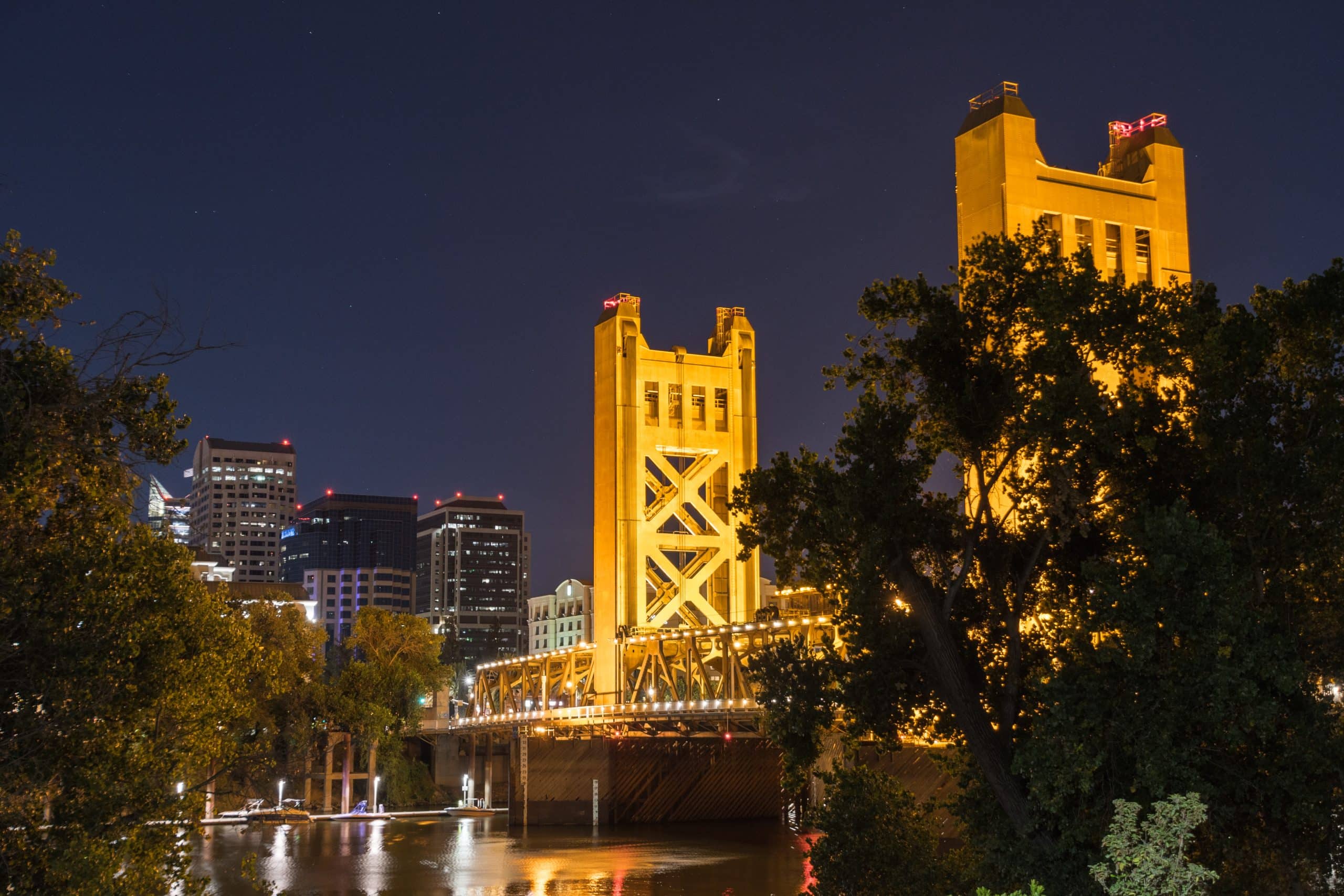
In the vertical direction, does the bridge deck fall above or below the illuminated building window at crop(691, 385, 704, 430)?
below

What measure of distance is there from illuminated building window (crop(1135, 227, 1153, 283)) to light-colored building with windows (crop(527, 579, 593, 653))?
373 feet

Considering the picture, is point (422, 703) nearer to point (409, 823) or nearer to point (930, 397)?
point (409, 823)

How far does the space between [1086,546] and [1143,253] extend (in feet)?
84.2

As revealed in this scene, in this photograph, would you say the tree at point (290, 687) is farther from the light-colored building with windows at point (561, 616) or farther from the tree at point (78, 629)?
the light-colored building with windows at point (561, 616)

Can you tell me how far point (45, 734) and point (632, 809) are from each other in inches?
2357

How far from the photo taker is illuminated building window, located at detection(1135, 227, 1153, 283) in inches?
1721

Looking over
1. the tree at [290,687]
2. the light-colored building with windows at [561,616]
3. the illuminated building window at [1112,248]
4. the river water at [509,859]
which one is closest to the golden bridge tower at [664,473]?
the river water at [509,859]

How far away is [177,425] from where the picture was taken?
58.6 feet

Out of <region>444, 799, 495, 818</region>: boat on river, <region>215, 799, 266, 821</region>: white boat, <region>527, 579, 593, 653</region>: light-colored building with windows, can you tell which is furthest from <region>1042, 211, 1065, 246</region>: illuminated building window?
<region>527, 579, 593, 653</region>: light-colored building with windows

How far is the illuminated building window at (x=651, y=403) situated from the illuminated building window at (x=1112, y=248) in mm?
31601

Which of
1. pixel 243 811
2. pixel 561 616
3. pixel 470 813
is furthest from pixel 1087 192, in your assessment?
pixel 561 616

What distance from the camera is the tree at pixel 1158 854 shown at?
13.5m

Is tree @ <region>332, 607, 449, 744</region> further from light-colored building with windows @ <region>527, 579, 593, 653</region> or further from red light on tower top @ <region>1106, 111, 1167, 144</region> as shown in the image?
light-colored building with windows @ <region>527, 579, 593, 653</region>

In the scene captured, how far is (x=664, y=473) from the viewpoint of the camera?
72188 millimetres
